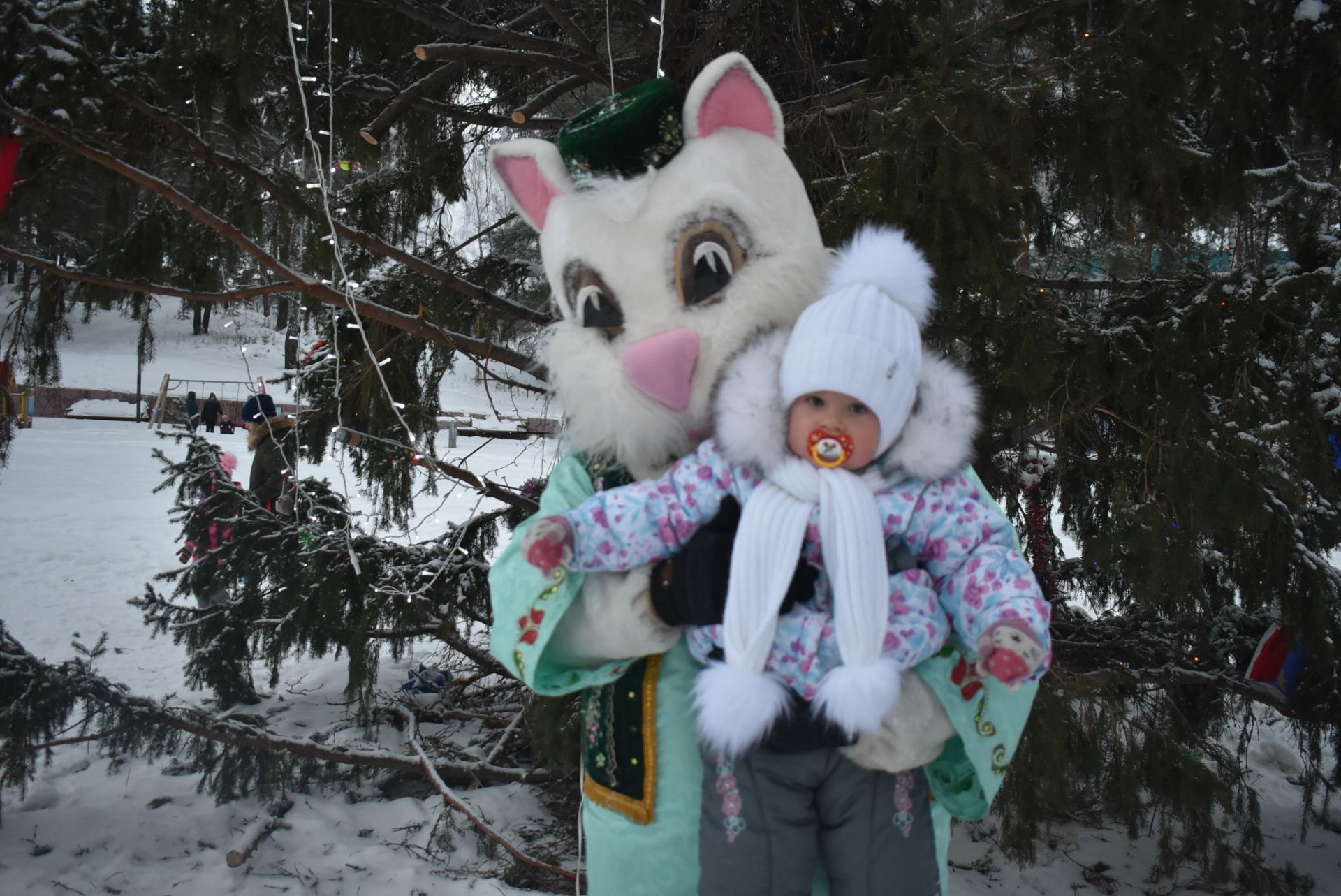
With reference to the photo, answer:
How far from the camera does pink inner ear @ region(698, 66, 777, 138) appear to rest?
1639 millimetres

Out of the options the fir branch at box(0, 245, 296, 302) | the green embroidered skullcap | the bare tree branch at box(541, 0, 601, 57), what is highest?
the bare tree branch at box(541, 0, 601, 57)

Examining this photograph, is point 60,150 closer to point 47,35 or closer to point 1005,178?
point 47,35

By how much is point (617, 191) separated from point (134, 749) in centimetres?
316

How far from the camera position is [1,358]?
346 centimetres

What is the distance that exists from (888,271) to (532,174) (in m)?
0.77

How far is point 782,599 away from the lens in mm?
1312

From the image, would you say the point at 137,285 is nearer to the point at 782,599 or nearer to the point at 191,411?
the point at 782,599

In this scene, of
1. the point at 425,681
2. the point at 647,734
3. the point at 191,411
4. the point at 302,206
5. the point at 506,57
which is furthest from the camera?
the point at 191,411

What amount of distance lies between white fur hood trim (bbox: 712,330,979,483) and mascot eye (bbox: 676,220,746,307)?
187 millimetres

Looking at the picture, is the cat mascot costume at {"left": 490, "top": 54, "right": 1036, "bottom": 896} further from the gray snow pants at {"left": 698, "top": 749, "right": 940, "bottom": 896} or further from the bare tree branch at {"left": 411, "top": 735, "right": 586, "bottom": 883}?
the bare tree branch at {"left": 411, "top": 735, "right": 586, "bottom": 883}

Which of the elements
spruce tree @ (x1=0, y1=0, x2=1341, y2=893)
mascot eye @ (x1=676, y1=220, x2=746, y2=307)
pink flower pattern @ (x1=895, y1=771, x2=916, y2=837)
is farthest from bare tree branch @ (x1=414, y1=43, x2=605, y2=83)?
pink flower pattern @ (x1=895, y1=771, x2=916, y2=837)

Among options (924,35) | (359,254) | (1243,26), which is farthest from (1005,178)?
(359,254)

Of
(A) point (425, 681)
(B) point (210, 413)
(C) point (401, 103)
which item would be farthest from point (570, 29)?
(B) point (210, 413)

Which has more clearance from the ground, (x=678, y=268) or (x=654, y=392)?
(x=678, y=268)
